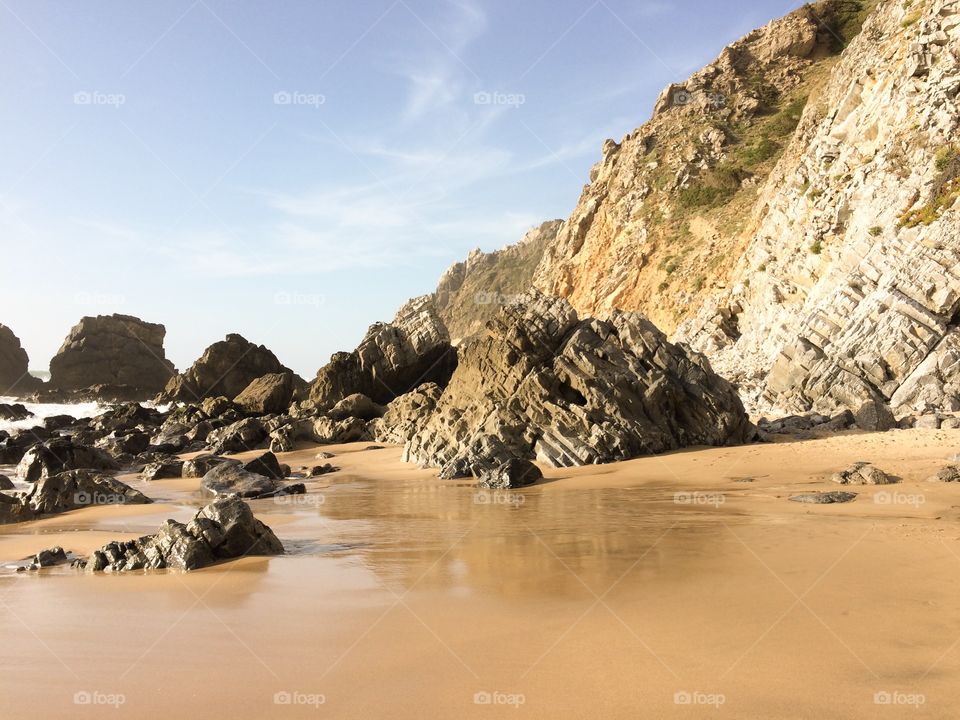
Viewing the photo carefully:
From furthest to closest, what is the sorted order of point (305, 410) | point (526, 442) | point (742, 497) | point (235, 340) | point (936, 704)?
point (235, 340), point (305, 410), point (526, 442), point (742, 497), point (936, 704)

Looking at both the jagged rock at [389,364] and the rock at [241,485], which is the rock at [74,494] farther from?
the jagged rock at [389,364]

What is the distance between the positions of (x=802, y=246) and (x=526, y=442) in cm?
1917

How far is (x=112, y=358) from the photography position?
63281mm

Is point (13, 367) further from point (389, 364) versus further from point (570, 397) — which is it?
point (570, 397)

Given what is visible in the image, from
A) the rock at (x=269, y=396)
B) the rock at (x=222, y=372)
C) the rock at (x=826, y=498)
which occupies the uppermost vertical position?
the rock at (x=222, y=372)

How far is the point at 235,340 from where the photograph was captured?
42.6 m

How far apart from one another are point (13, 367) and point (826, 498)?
80.2 meters

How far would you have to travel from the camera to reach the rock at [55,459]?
1764 centimetres

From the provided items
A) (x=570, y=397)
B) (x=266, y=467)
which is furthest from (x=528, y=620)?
(x=266, y=467)

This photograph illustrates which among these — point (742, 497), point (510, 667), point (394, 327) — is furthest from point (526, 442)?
point (394, 327)

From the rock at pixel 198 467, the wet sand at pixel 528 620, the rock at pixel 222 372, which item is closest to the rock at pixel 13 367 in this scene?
the rock at pixel 222 372

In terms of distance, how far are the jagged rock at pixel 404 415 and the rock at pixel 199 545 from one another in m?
14.9

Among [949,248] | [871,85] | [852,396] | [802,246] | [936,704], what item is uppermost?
[871,85]

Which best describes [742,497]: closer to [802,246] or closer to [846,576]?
[846,576]
